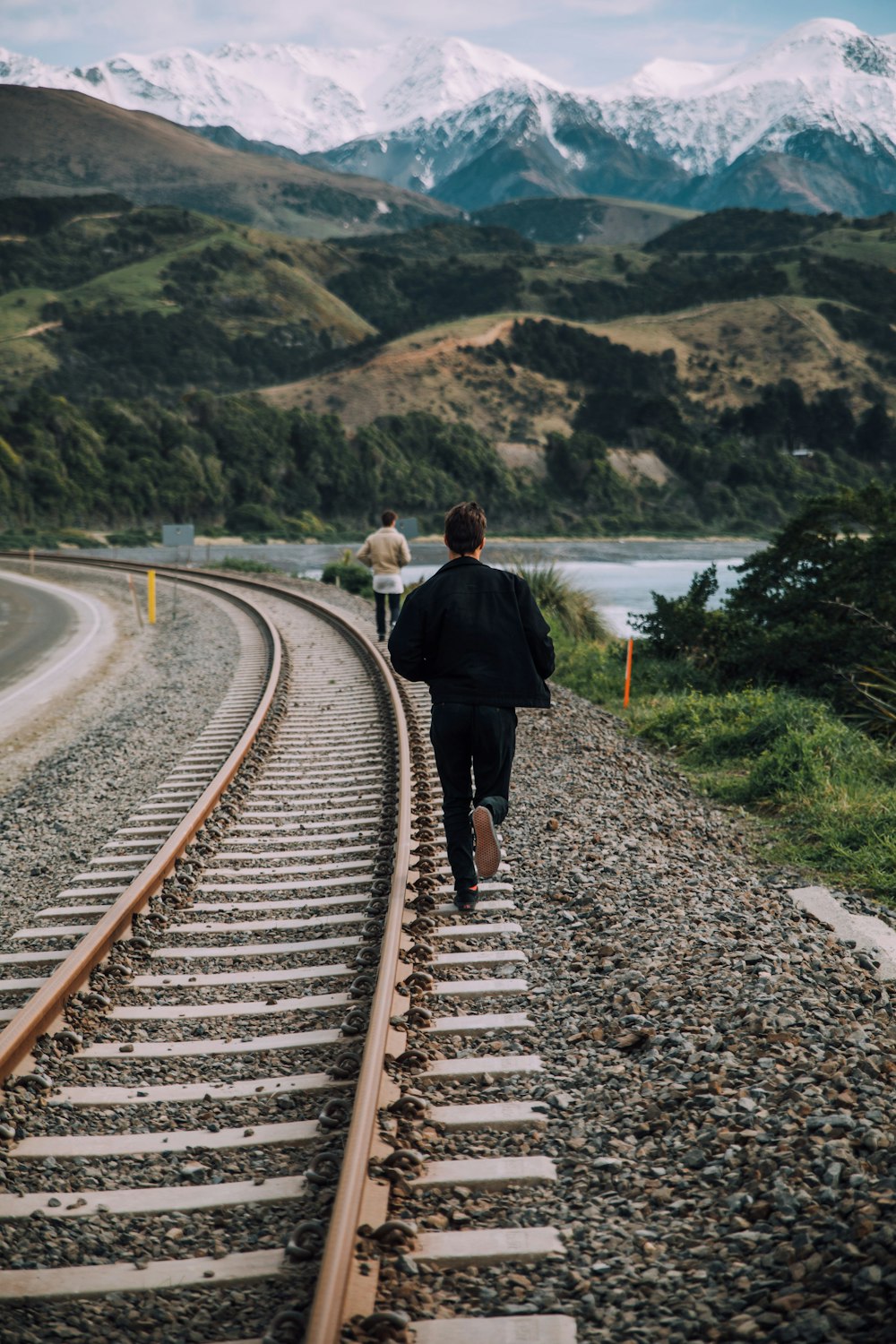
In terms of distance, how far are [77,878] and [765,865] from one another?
169 inches

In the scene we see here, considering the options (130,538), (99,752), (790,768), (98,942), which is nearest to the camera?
(98,942)

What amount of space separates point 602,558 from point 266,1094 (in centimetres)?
5950

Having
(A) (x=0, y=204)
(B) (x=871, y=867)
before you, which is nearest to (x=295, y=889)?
(B) (x=871, y=867)

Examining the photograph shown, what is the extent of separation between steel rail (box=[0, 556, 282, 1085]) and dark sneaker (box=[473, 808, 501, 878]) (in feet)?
5.96

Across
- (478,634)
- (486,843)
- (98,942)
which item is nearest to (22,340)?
(478,634)

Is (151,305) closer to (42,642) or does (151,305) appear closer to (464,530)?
(42,642)

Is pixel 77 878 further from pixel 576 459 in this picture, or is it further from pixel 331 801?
pixel 576 459

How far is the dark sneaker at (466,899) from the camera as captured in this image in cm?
602

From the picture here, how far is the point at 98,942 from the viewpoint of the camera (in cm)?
528

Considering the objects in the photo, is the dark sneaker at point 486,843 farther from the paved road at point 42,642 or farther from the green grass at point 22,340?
the green grass at point 22,340

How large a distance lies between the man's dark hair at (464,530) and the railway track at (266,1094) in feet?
5.97

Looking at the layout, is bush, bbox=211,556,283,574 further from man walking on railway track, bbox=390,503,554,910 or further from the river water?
man walking on railway track, bbox=390,503,554,910

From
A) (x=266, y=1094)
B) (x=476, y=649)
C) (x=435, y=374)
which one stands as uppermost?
(x=435, y=374)

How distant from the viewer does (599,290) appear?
14588 centimetres
